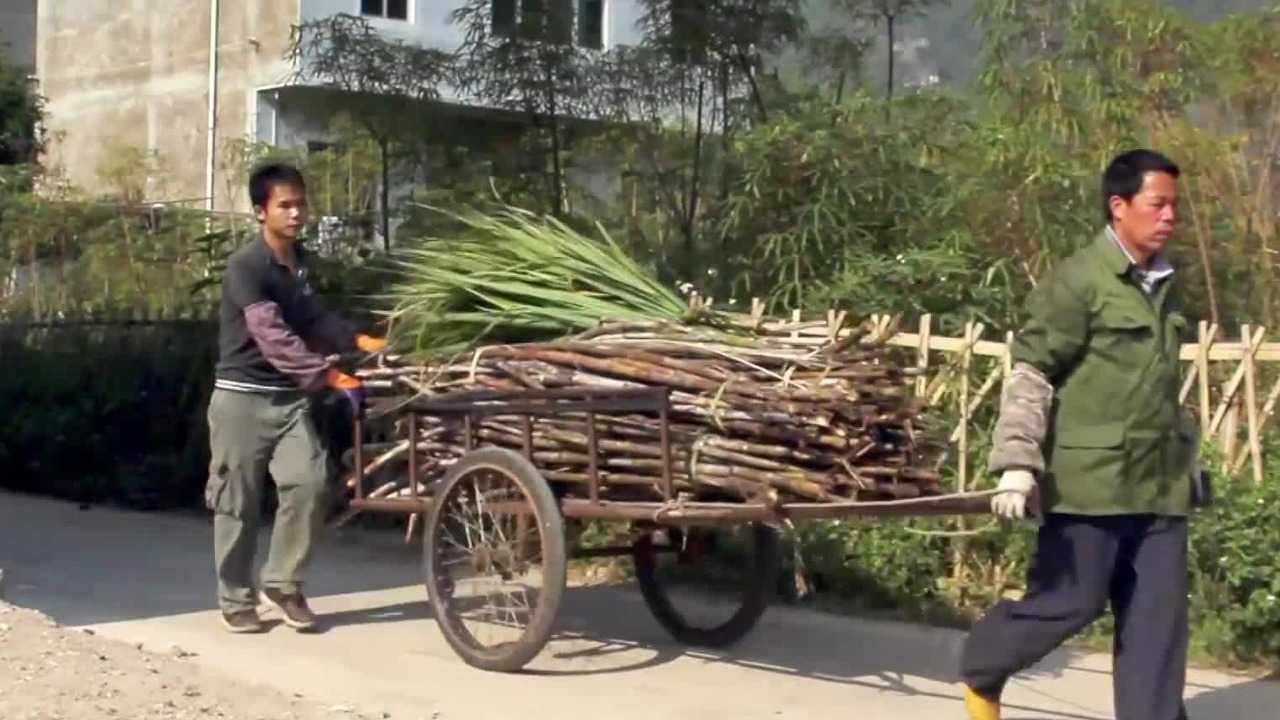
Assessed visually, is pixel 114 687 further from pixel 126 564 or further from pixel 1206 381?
pixel 1206 381

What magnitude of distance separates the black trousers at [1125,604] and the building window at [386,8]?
21.4 m

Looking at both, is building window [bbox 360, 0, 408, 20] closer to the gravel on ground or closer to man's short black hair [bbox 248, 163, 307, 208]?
man's short black hair [bbox 248, 163, 307, 208]

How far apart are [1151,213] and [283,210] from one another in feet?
12.0

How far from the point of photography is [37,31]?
33.4 meters

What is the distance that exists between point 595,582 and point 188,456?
13.3ft

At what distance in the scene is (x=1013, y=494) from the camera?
540 centimetres

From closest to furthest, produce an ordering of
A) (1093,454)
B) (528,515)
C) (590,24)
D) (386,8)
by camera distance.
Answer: (1093,454), (528,515), (590,24), (386,8)

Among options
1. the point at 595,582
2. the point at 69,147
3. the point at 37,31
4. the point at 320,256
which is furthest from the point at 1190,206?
the point at 37,31

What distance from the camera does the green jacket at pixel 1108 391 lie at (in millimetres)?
5516

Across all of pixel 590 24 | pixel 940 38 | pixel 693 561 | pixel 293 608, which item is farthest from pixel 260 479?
pixel 940 38

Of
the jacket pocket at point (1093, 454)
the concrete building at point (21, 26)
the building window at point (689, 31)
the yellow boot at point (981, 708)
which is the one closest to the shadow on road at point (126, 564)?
the building window at point (689, 31)

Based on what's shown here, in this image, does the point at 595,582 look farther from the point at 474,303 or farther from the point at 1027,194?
the point at 1027,194

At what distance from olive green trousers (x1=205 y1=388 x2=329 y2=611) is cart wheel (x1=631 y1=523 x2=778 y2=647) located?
1335 mm

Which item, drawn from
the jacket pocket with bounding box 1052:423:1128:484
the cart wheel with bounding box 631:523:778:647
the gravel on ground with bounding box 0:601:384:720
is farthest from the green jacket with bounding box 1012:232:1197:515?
the gravel on ground with bounding box 0:601:384:720
